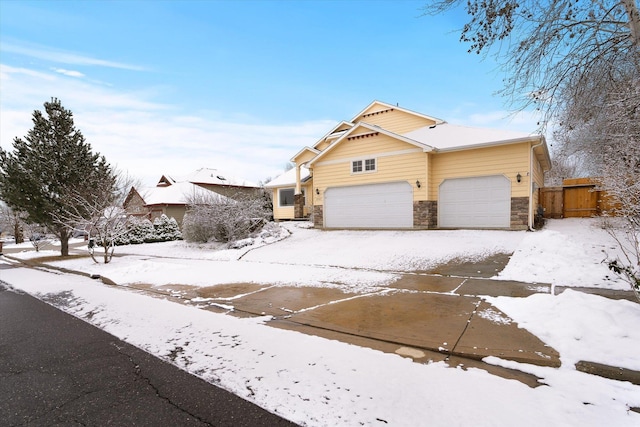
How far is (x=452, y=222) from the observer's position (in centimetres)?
1416

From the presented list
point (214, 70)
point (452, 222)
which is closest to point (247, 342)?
point (452, 222)

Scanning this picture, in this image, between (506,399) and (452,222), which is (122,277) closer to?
(506,399)

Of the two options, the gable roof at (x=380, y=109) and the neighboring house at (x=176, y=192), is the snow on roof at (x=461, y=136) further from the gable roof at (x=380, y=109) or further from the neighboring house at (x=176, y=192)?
the neighboring house at (x=176, y=192)

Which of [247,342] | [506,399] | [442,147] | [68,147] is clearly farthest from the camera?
[68,147]

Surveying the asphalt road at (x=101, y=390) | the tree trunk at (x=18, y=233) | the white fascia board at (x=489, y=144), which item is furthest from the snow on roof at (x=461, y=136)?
the tree trunk at (x=18, y=233)

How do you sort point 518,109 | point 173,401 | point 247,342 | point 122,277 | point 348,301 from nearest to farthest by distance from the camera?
point 173,401, point 247,342, point 348,301, point 518,109, point 122,277

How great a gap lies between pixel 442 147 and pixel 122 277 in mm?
13052

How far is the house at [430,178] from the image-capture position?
12.8 m

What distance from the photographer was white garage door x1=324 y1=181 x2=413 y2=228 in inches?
581

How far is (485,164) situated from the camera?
13328mm

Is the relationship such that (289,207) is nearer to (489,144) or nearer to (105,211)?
(105,211)

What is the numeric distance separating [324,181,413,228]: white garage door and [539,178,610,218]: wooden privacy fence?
26.4 ft

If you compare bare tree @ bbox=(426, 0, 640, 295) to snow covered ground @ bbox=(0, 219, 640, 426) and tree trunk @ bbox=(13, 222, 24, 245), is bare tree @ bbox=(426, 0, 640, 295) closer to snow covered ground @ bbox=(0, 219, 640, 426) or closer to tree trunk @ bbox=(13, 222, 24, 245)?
snow covered ground @ bbox=(0, 219, 640, 426)

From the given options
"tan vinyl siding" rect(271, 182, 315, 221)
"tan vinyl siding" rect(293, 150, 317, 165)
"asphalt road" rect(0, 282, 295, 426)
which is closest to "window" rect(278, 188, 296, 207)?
"tan vinyl siding" rect(271, 182, 315, 221)
